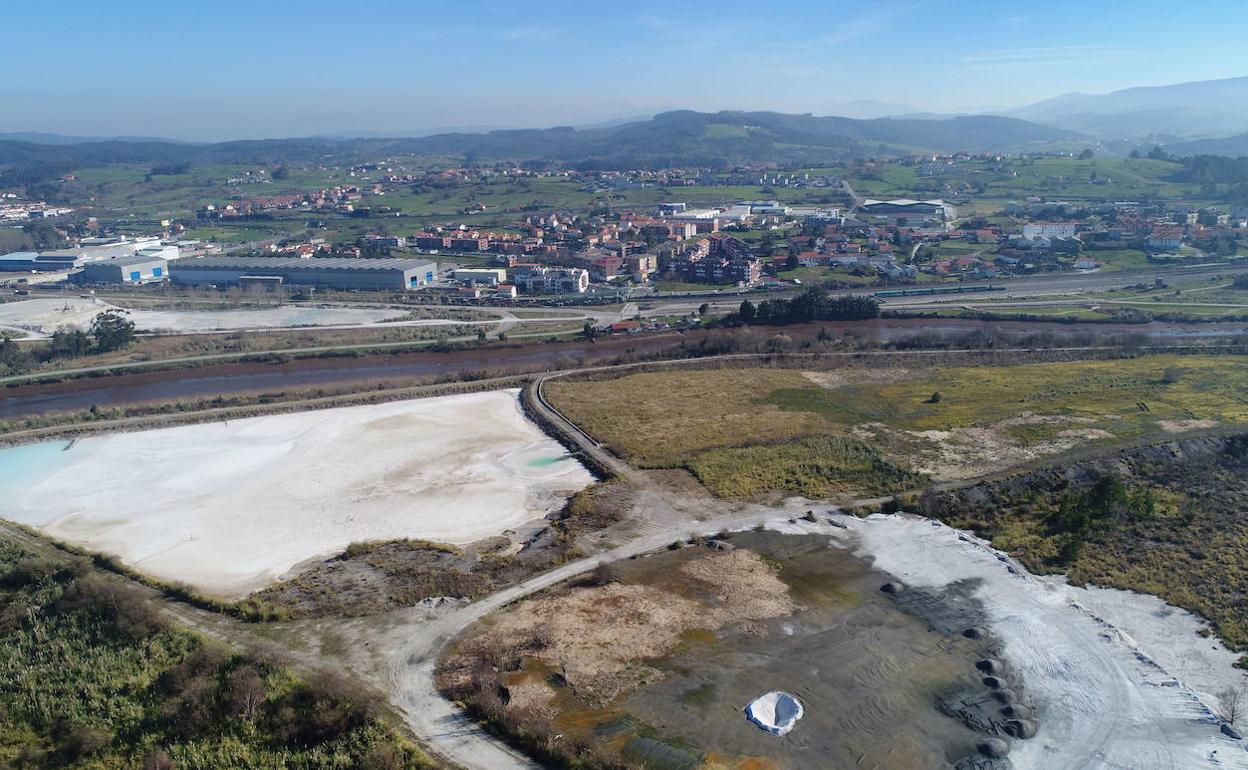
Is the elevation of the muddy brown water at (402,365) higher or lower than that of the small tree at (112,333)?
lower

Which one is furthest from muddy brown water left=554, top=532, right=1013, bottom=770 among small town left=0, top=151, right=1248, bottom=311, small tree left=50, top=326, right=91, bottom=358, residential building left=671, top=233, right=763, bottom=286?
residential building left=671, top=233, right=763, bottom=286

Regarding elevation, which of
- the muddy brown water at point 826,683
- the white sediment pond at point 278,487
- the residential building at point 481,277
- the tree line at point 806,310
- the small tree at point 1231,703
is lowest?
the muddy brown water at point 826,683

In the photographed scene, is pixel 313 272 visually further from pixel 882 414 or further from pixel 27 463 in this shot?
pixel 882 414

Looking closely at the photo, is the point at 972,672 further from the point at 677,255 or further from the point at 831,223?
the point at 831,223

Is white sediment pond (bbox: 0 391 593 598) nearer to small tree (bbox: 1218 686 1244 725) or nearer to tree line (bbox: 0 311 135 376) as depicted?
tree line (bbox: 0 311 135 376)

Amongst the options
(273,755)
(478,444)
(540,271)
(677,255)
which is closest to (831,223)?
(677,255)

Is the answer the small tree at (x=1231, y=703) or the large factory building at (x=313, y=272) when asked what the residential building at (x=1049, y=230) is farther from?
the small tree at (x=1231, y=703)

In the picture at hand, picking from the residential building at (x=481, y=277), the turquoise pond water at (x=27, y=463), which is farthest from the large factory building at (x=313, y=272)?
the turquoise pond water at (x=27, y=463)
